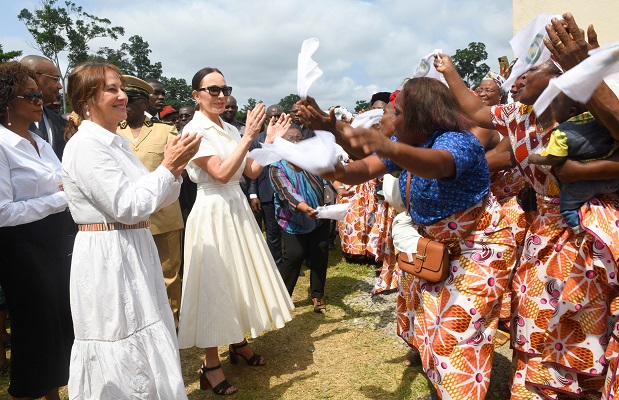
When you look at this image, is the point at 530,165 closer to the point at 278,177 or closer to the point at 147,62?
the point at 278,177

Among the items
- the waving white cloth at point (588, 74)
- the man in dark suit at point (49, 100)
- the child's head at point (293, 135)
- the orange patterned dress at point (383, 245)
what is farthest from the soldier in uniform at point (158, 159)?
the waving white cloth at point (588, 74)

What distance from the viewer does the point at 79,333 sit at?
2.34 metres

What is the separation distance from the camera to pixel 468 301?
2.54 metres

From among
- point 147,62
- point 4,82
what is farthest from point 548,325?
point 147,62

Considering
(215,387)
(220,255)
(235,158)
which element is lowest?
(215,387)

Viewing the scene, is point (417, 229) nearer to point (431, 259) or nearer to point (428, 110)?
point (431, 259)

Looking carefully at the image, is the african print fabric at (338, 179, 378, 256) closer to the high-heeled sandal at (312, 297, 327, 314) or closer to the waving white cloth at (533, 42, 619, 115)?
the high-heeled sandal at (312, 297, 327, 314)

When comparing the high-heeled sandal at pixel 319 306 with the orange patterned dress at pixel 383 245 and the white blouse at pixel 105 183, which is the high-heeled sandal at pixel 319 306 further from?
the white blouse at pixel 105 183

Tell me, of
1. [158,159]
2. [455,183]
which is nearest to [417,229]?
[455,183]

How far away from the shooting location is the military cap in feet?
12.0

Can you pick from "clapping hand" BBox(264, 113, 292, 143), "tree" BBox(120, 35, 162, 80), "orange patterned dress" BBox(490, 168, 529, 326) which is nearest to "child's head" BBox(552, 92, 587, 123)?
"orange patterned dress" BBox(490, 168, 529, 326)

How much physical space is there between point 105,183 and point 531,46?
7.97 ft

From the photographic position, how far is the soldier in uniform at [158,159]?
4.14 meters

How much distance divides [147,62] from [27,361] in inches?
2638
